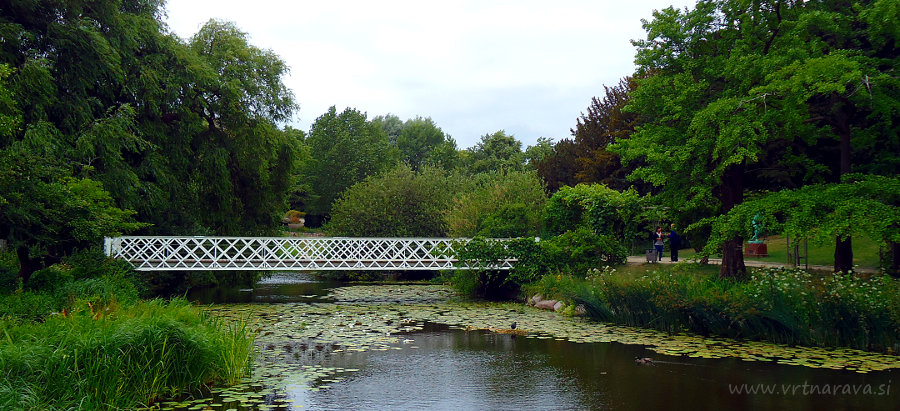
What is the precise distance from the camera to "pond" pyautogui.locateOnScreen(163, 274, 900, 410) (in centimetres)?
754

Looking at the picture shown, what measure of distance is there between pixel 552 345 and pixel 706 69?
8.62 metres

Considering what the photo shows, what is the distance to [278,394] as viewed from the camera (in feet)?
25.2

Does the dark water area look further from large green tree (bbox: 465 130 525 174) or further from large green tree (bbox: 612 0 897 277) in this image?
large green tree (bbox: 465 130 525 174)

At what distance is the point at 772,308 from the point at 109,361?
33.5 feet

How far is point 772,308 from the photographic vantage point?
1111cm

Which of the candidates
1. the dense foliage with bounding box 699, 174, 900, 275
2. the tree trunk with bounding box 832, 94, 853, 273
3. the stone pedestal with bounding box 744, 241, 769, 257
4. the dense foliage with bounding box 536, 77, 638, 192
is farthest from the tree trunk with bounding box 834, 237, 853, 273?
the dense foliage with bounding box 536, 77, 638, 192

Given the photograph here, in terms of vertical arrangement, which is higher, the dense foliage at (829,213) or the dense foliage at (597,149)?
the dense foliage at (597,149)

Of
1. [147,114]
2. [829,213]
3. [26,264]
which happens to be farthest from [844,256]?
[147,114]

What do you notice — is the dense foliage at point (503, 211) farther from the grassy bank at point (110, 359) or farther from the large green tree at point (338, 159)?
the large green tree at point (338, 159)

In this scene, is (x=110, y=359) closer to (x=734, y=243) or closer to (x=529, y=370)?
(x=529, y=370)

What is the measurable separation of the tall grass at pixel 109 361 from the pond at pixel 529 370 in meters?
0.41

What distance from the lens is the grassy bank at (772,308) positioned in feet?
33.7

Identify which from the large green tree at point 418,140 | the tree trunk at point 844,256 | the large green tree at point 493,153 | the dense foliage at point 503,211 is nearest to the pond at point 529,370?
the tree trunk at point 844,256

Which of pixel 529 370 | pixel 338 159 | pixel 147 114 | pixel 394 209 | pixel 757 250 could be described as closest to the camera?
pixel 529 370
